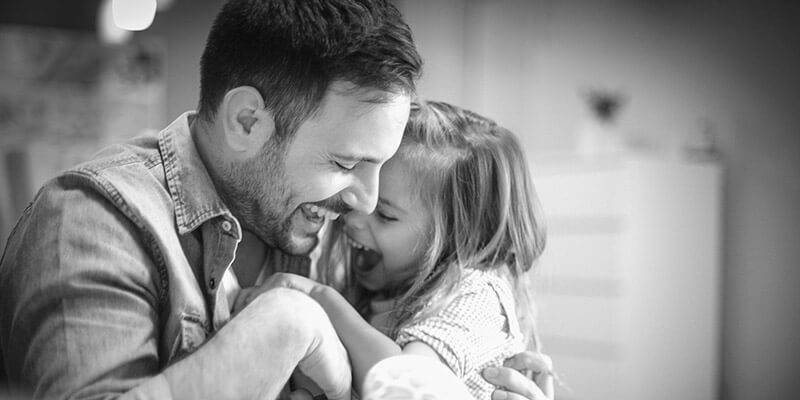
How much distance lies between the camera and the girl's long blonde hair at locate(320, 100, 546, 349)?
1.38m

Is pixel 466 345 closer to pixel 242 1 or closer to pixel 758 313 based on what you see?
pixel 242 1

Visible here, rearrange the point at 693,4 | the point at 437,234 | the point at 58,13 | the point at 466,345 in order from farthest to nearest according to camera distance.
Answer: the point at 58,13 < the point at 693,4 < the point at 437,234 < the point at 466,345

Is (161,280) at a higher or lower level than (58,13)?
lower

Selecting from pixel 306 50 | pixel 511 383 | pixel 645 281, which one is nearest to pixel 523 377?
pixel 511 383

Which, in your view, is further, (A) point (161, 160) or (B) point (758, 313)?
(B) point (758, 313)

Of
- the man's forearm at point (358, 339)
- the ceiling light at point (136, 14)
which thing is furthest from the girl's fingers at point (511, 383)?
the ceiling light at point (136, 14)

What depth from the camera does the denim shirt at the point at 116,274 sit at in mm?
867

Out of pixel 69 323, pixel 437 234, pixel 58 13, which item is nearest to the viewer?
pixel 69 323

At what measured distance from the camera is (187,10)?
485 centimetres

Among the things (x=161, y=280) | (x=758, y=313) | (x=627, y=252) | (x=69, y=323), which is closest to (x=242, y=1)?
(x=161, y=280)

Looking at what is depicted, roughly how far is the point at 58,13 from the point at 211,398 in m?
4.40

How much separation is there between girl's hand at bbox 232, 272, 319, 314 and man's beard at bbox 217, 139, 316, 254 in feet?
0.18

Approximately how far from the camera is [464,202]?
1.43 m

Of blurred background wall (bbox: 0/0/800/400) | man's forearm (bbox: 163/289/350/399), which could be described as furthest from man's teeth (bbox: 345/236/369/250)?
blurred background wall (bbox: 0/0/800/400)
